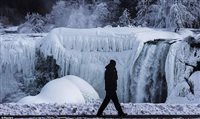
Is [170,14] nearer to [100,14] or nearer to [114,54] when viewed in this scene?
[114,54]

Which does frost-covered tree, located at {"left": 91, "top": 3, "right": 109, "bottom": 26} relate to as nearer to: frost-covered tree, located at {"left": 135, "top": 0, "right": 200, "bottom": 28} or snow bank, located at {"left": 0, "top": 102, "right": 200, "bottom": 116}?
frost-covered tree, located at {"left": 135, "top": 0, "right": 200, "bottom": 28}

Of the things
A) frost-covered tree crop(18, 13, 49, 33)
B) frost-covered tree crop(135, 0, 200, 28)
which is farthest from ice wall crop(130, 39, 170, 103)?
frost-covered tree crop(18, 13, 49, 33)

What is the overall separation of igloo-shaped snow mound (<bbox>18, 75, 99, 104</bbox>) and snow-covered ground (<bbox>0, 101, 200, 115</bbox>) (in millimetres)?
2743

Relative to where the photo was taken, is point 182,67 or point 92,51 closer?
point 182,67

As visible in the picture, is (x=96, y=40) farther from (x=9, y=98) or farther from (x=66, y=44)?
(x=9, y=98)

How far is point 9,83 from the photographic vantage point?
25.0 m

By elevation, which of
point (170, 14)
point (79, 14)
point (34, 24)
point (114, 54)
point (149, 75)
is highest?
point (170, 14)

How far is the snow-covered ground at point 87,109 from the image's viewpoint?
1360cm

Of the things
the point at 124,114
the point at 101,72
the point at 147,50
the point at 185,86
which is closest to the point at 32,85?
the point at 101,72

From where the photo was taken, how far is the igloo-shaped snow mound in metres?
17.6

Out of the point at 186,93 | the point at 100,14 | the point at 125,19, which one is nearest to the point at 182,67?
the point at 186,93

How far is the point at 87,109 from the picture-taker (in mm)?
13898

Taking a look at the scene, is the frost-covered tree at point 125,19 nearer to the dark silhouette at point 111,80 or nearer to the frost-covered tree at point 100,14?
the frost-covered tree at point 100,14

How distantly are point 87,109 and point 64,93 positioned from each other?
4393mm
